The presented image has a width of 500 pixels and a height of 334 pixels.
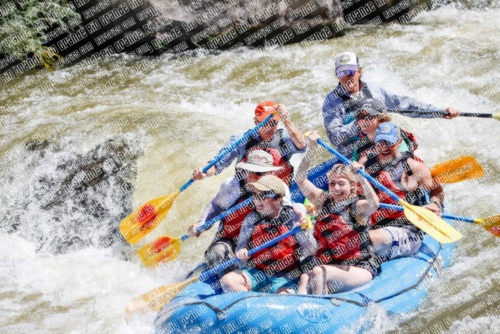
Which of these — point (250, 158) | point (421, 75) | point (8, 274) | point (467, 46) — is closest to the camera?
point (250, 158)

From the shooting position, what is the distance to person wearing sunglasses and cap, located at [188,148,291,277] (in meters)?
4.21

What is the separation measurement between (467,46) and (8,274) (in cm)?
645

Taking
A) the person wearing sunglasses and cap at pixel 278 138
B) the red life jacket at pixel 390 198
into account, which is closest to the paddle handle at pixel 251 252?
the person wearing sunglasses and cap at pixel 278 138

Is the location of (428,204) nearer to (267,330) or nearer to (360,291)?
(360,291)

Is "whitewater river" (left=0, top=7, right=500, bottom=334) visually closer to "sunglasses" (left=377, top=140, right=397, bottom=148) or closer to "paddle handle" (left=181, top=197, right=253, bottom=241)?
"paddle handle" (left=181, top=197, right=253, bottom=241)

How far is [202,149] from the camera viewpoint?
666 cm

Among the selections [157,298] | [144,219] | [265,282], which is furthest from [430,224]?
[144,219]

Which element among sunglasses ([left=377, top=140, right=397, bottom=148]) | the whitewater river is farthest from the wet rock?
sunglasses ([left=377, top=140, right=397, bottom=148])

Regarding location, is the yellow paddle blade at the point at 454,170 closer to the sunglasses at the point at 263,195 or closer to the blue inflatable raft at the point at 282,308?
the blue inflatable raft at the point at 282,308

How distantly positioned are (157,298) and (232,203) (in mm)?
849

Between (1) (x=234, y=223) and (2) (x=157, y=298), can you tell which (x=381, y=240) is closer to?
(1) (x=234, y=223)

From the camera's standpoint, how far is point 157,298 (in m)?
4.24

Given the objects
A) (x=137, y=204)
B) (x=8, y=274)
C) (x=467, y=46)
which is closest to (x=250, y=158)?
Answer: (x=137, y=204)

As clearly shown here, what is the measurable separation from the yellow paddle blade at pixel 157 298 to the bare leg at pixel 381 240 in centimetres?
121
